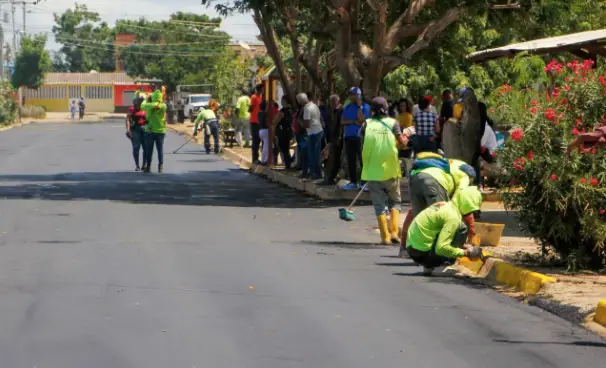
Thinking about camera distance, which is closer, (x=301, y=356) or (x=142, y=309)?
(x=301, y=356)

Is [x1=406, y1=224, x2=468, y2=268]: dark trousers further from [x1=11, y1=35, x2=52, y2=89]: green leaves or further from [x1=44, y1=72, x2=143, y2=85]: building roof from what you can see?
[x1=44, y1=72, x2=143, y2=85]: building roof

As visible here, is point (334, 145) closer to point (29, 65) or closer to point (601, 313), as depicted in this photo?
point (601, 313)

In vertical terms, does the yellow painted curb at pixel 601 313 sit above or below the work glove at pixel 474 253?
below

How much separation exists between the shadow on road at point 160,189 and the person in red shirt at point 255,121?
243 cm

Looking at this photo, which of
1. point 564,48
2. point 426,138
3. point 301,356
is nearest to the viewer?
point 301,356

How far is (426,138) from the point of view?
22344mm

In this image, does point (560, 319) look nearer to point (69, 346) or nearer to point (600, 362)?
point (600, 362)

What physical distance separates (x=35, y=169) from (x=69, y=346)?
23.4 meters

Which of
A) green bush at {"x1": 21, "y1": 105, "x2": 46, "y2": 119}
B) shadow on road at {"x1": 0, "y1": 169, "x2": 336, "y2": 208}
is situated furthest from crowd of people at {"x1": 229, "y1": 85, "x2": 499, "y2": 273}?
green bush at {"x1": 21, "y1": 105, "x2": 46, "y2": 119}

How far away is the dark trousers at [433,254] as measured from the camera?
13454 millimetres

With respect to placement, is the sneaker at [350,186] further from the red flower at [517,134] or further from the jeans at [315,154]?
the red flower at [517,134]

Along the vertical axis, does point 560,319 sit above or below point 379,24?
below

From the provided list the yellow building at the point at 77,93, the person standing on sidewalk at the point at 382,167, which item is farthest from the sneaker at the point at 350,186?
the yellow building at the point at 77,93

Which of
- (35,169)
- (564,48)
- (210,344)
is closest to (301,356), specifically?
(210,344)
